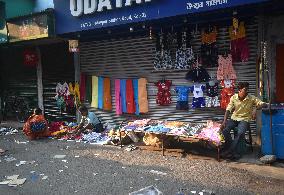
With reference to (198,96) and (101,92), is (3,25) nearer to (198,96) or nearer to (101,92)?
(101,92)

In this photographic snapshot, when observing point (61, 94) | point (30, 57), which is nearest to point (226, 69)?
point (61, 94)

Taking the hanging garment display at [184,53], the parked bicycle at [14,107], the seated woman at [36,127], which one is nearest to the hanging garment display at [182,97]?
the hanging garment display at [184,53]

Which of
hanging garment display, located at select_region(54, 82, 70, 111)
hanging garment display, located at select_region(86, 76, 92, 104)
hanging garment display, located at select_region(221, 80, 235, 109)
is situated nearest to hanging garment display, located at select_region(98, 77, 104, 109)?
hanging garment display, located at select_region(86, 76, 92, 104)

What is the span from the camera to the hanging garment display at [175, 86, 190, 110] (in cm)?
1034

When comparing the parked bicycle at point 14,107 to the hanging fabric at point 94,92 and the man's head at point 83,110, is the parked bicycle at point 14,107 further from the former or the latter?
the man's head at point 83,110

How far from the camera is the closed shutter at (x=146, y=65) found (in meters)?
9.35

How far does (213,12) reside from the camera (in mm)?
8562

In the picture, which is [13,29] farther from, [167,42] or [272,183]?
[272,183]

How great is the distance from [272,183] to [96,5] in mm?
7321

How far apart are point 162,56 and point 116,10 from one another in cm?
215

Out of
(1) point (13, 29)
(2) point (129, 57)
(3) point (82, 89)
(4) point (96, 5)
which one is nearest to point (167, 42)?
(2) point (129, 57)

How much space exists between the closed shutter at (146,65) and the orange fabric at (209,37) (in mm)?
162

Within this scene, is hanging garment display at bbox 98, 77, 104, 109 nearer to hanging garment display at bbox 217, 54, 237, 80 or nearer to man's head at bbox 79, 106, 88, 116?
man's head at bbox 79, 106, 88, 116

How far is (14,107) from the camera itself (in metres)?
15.7
